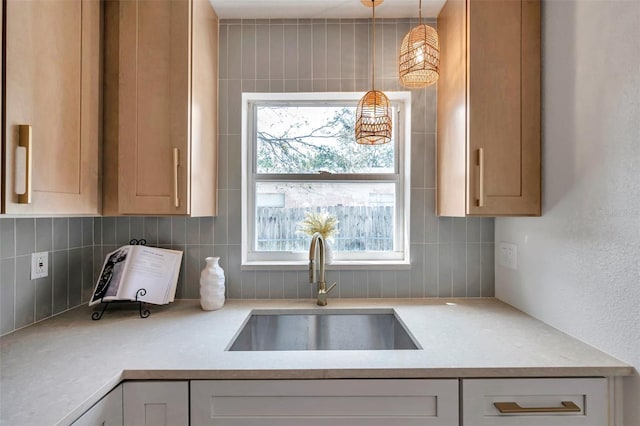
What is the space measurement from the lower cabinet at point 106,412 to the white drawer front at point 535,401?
102cm

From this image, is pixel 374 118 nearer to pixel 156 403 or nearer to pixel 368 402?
pixel 368 402

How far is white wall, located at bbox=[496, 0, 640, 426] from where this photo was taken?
1006mm

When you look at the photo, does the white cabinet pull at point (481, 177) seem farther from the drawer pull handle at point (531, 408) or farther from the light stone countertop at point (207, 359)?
the drawer pull handle at point (531, 408)

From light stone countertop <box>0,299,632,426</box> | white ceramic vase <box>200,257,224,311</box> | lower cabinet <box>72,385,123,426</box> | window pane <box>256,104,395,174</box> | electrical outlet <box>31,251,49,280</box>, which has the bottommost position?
lower cabinet <box>72,385,123,426</box>

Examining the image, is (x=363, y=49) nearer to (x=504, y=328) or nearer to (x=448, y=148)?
(x=448, y=148)

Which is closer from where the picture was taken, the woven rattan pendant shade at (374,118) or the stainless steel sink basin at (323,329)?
the woven rattan pendant shade at (374,118)

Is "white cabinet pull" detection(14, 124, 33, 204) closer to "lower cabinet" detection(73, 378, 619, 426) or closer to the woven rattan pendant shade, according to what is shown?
"lower cabinet" detection(73, 378, 619, 426)

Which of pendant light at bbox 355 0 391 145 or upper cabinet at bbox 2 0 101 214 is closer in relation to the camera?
upper cabinet at bbox 2 0 101 214

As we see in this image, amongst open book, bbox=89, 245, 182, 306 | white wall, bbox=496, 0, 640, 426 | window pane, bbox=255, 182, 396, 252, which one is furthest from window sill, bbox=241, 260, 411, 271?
white wall, bbox=496, 0, 640, 426

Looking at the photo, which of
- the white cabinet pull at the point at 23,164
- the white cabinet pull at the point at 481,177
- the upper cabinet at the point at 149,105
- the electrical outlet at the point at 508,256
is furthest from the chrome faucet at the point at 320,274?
the white cabinet pull at the point at 23,164

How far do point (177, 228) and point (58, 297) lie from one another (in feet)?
1.89

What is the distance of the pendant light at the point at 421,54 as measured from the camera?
1.31 metres

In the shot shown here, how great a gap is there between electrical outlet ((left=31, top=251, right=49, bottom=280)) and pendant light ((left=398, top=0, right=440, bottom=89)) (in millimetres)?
1677

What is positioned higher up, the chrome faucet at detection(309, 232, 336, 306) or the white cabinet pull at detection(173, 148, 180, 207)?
the white cabinet pull at detection(173, 148, 180, 207)
